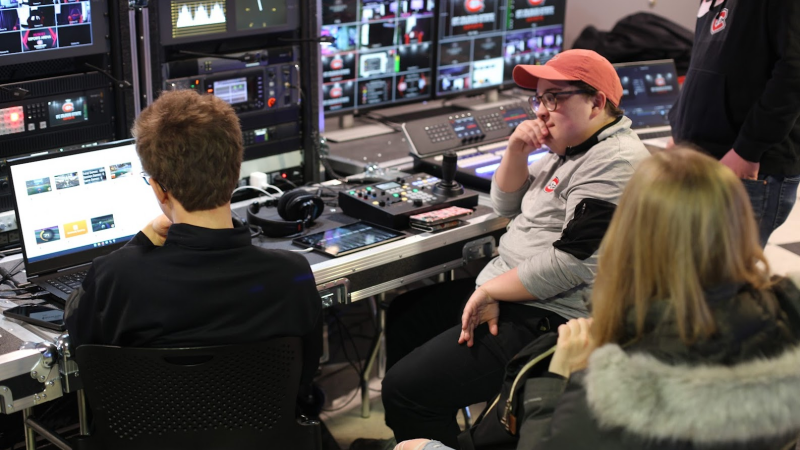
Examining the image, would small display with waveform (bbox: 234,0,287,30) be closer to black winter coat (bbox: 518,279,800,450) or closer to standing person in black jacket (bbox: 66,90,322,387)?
standing person in black jacket (bbox: 66,90,322,387)

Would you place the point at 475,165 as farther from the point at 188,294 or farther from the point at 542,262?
the point at 188,294

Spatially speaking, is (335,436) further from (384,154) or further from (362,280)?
(384,154)

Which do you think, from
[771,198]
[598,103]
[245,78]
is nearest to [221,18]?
[245,78]

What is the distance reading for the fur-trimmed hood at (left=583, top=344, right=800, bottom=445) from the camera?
128 centimetres

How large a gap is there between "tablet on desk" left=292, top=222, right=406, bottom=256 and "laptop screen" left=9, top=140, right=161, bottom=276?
431 millimetres

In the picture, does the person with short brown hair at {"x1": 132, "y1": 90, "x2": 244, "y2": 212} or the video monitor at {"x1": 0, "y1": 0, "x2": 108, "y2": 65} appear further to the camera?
the video monitor at {"x1": 0, "y1": 0, "x2": 108, "y2": 65}

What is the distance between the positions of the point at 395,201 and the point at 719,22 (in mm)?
1106

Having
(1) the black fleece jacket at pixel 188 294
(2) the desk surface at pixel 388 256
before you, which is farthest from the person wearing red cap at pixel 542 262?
(1) the black fleece jacket at pixel 188 294

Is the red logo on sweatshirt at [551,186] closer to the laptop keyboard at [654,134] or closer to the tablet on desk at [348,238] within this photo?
the tablet on desk at [348,238]

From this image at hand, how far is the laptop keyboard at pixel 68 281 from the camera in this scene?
85.4 inches

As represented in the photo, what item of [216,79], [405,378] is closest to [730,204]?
[405,378]

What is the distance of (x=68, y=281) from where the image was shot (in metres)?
2.21

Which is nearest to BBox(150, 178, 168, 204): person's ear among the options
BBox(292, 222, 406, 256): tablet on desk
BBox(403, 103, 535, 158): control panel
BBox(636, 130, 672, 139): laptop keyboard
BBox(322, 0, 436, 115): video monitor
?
BBox(292, 222, 406, 256): tablet on desk

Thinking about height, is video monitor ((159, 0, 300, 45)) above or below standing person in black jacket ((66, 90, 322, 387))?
above
